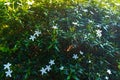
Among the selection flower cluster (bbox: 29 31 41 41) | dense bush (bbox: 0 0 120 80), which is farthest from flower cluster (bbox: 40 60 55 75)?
flower cluster (bbox: 29 31 41 41)

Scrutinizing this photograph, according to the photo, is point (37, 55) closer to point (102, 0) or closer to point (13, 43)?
point (13, 43)

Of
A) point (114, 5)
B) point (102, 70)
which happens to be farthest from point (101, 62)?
point (114, 5)

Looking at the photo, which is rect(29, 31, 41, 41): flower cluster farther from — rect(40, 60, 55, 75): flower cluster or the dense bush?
rect(40, 60, 55, 75): flower cluster

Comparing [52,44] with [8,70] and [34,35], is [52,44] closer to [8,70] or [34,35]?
[34,35]

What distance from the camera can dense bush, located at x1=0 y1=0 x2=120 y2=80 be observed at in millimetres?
4391

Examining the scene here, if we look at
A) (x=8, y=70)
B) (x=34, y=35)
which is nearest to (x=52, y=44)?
(x=34, y=35)

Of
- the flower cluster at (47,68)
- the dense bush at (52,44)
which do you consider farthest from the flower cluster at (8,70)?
the flower cluster at (47,68)

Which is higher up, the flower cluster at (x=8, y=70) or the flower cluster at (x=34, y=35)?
the flower cluster at (x=34, y=35)

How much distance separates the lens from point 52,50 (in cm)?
443

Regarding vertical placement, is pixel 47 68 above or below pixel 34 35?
below

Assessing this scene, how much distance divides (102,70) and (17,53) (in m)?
1.08

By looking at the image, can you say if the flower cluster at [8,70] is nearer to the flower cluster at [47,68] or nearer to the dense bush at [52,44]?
the dense bush at [52,44]

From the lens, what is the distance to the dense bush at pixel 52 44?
439 cm

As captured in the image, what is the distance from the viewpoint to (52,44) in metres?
4.36
